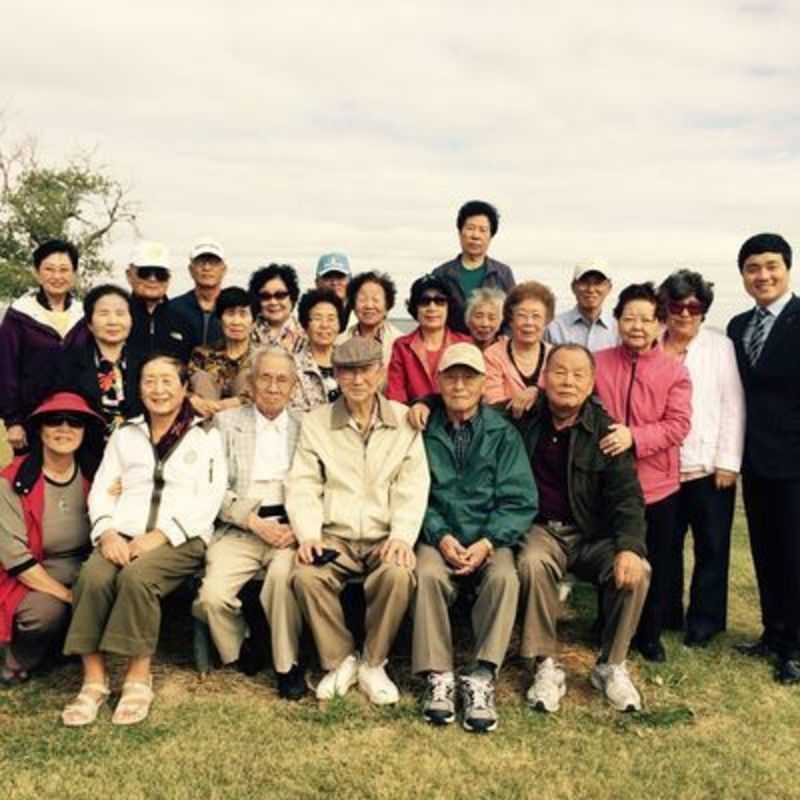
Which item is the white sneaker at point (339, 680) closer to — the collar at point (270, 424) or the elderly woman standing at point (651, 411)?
the collar at point (270, 424)

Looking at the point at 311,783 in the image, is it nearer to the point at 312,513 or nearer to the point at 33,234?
the point at 312,513

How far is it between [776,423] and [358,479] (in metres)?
2.97

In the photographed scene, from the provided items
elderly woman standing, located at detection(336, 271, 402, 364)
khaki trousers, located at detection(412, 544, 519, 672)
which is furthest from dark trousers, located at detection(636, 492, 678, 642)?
elderly woman standing, located at detection(336, 271, 402, 364)

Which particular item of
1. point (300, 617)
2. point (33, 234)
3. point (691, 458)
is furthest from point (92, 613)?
point (33, 234)

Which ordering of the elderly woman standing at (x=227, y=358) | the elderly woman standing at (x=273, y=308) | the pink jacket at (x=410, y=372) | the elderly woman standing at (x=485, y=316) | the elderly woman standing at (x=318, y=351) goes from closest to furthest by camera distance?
the elderly woman standing at (x=227, y=358)
the elderly woman standing at (x=318, y=351)
the pink jacket at (x=410, y=372)
the elderly woman standing at (x=485, y=316)
the elderly woman standing at (x=273, y=308)

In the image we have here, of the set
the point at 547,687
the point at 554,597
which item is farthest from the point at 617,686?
the point at 554,597

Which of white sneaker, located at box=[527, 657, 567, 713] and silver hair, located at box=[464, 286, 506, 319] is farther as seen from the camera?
silver hair, located at box=[464, 286, 506, 319]

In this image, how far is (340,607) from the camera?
538cm

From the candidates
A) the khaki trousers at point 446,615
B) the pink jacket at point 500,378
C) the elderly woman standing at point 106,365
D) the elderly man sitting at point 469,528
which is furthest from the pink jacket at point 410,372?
the elderly woman standing at point 106,365

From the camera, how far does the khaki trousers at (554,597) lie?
5250 mm

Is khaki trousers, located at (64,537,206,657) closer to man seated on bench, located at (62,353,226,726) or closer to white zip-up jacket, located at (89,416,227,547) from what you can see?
man seated on bench, located at (62,353,226,726)

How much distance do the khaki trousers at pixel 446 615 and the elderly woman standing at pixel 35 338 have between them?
10.3 ft

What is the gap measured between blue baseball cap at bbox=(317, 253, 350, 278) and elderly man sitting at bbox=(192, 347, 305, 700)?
6.35 ft

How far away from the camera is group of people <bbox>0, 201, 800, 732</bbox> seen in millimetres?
5219
